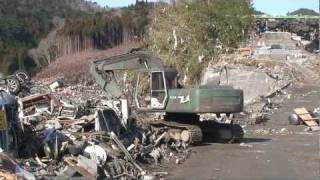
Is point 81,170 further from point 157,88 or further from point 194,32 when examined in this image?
point 194,32

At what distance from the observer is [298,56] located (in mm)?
53500

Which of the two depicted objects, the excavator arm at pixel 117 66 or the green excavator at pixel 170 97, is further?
the excavator arm at pixel 117 66

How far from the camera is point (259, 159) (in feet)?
55.8

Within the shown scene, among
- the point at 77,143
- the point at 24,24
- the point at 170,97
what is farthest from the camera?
the point at 24,24

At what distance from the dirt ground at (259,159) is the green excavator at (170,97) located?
0.78 meters

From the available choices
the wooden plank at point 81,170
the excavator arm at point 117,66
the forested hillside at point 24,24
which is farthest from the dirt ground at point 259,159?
the forested hillside at point 24,24

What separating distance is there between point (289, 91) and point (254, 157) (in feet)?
Answer: 75.1

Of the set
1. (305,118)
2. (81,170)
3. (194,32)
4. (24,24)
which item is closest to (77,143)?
(81,170)

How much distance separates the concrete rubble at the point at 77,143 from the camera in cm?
1297

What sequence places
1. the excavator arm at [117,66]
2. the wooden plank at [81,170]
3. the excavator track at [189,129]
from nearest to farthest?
1. the wooden plank at [81,170]
2. the excavator track at [189,129]
3. the excavator arm at [117,66]

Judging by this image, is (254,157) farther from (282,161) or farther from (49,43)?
(49,43)

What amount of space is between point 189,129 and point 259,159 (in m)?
3.43

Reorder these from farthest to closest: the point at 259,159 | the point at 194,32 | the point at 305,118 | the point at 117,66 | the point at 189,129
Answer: the point at 194,32
the point at 305,118
the point at 117,66
the point at 189,129
the point at 259,159

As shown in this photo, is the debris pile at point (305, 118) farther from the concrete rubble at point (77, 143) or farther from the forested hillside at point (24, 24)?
the forested hillside at point (24, 24)
